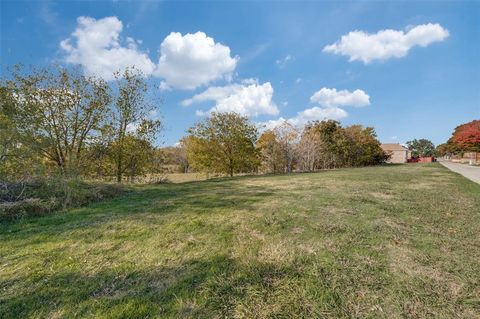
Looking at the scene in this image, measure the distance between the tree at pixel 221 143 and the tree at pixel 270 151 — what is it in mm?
2320

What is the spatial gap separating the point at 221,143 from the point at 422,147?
10586 cm

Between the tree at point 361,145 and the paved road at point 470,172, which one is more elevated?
the tree at point 361,145

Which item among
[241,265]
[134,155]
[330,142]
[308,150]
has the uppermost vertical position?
[330,142]

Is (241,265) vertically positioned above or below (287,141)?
below

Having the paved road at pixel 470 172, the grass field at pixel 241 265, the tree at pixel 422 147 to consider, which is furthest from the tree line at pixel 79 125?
the tree at pixel 422 147

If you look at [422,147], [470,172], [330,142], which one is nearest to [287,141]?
[330,142]

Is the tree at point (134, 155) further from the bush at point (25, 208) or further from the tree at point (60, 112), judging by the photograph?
the bush at point (25, 208)

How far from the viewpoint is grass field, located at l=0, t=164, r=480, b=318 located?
6.57 ft

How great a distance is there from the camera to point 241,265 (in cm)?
266

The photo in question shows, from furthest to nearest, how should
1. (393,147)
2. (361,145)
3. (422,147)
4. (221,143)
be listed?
(422,147) → (393,147) → (361,145) → (221,143)

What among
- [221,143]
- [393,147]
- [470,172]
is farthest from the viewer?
[393,147]

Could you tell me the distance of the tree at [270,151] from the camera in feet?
73.7

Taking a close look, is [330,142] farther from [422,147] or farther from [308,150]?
[422,147]

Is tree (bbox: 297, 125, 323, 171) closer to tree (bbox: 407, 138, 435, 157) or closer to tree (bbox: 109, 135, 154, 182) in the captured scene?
tree (bbox: 109, 135, 154, 182)
